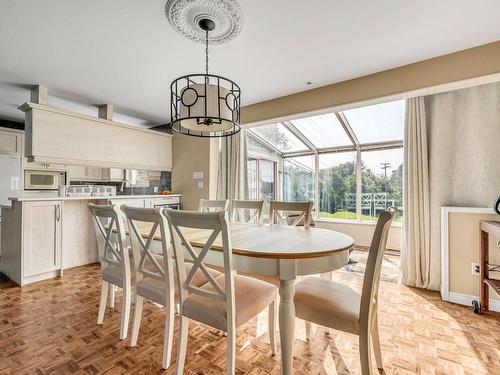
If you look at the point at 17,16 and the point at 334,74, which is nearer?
the point at 17,16

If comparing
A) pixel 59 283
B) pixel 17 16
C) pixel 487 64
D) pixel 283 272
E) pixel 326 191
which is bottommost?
pixel 59 283

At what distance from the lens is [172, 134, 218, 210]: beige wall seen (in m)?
4.16

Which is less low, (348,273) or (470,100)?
(470,100)

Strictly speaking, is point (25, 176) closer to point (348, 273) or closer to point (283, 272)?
point (283, 272)

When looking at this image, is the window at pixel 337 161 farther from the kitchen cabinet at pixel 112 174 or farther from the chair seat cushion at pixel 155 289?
the chair seat cushion at pixel 155 289

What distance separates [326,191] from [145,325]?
4.21 m

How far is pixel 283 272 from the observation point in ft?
4.06

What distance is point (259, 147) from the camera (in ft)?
17.0

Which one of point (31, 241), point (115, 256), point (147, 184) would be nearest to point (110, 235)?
point (115, 256)

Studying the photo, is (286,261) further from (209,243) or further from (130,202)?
(130,202)

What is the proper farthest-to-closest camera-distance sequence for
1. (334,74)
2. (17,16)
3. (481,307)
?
(334,74) → (481,307) → (17,16)

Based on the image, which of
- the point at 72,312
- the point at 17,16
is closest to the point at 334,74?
the point at 17,16

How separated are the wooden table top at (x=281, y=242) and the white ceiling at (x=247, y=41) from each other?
1654 millimetres

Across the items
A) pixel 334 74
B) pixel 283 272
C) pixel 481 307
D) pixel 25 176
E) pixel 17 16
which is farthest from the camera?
pixel 25 176
